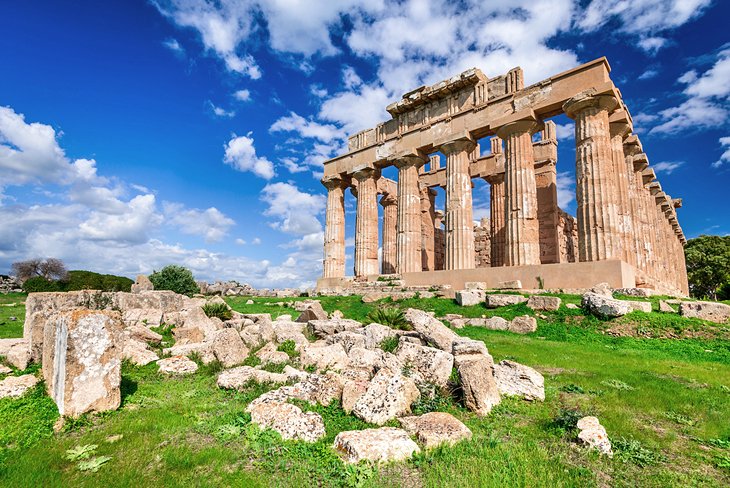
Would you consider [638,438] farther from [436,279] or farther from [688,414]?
[436,279]

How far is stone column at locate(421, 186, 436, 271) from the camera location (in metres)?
30.3

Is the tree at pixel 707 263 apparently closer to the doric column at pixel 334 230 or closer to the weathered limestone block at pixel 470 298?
the doric column at pixel 334 230

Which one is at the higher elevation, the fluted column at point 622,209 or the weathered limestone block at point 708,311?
the fluted column at point 622,209

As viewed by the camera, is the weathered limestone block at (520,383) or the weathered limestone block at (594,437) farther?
the weathered limestone block at (520,383)

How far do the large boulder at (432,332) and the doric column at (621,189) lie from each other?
1177 cm

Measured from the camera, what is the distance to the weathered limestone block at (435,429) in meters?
4.00

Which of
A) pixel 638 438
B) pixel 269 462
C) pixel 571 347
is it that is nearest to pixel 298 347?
pixel 269 462

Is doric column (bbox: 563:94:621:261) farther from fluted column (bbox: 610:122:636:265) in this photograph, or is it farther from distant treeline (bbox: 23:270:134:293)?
distant treeline (bbox: 23:270:134:293)

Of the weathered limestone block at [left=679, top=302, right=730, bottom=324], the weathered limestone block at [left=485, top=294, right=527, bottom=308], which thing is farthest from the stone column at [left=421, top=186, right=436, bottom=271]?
the weathered limestone block at [left=679, top=302, right=730, bottom=324]

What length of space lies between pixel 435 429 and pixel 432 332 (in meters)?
3.77

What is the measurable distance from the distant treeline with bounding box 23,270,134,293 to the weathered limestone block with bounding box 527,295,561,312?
94.5 feet

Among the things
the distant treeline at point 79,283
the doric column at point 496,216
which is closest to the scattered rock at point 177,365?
the doric column at point 496,216

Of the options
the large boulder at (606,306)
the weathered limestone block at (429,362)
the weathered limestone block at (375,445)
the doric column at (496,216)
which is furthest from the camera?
the doric column at (496,216)

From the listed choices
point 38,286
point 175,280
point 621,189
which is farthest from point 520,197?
point 38,286
